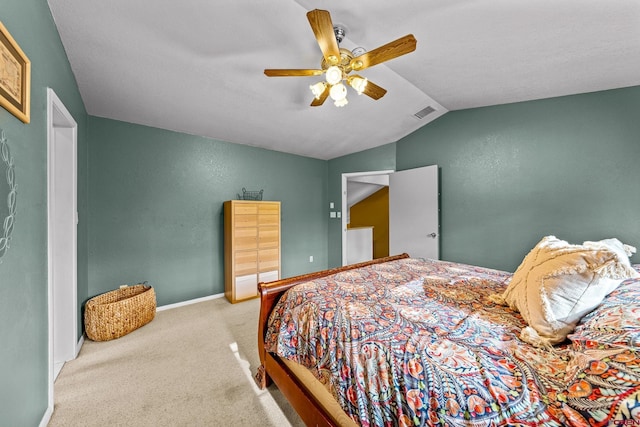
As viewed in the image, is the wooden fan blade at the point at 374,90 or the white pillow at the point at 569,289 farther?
the wooden fan blade at the point at 374,90

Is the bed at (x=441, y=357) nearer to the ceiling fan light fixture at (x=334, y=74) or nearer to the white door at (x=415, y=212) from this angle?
the ceiling fan light fixture at (x=334, y=74)

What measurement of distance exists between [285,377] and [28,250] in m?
1.56

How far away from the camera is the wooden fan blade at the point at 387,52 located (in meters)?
1.47

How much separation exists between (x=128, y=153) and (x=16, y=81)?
2.11 metres

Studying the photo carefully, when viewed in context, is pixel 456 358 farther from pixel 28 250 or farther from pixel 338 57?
pixel 28 250

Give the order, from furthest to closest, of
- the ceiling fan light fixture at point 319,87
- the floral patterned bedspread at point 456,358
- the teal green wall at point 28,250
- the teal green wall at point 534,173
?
the teal green wall at point 534,173
the ceiling fan light fixture at point 319,87
the teal green wall at point 28,250
the floral patterned bedspread at point 456,358

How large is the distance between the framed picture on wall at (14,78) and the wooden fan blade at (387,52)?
1730 millimetres

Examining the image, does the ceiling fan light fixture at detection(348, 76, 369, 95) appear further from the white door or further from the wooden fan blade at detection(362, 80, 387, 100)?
the white door

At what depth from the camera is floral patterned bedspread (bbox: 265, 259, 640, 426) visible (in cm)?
69

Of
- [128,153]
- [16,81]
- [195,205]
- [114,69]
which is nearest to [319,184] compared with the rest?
[195,205]

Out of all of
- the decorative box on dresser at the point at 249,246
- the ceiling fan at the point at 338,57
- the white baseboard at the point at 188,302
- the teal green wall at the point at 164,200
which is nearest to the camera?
the ceiling fan at the point at 338,57

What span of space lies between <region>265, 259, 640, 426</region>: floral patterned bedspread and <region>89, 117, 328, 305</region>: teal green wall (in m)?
2.40

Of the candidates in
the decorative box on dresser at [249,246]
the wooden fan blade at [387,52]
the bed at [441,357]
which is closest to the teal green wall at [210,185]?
the decorative box on dresser at [249,246]

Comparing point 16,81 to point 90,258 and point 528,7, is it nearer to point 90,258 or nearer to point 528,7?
point 90,258
